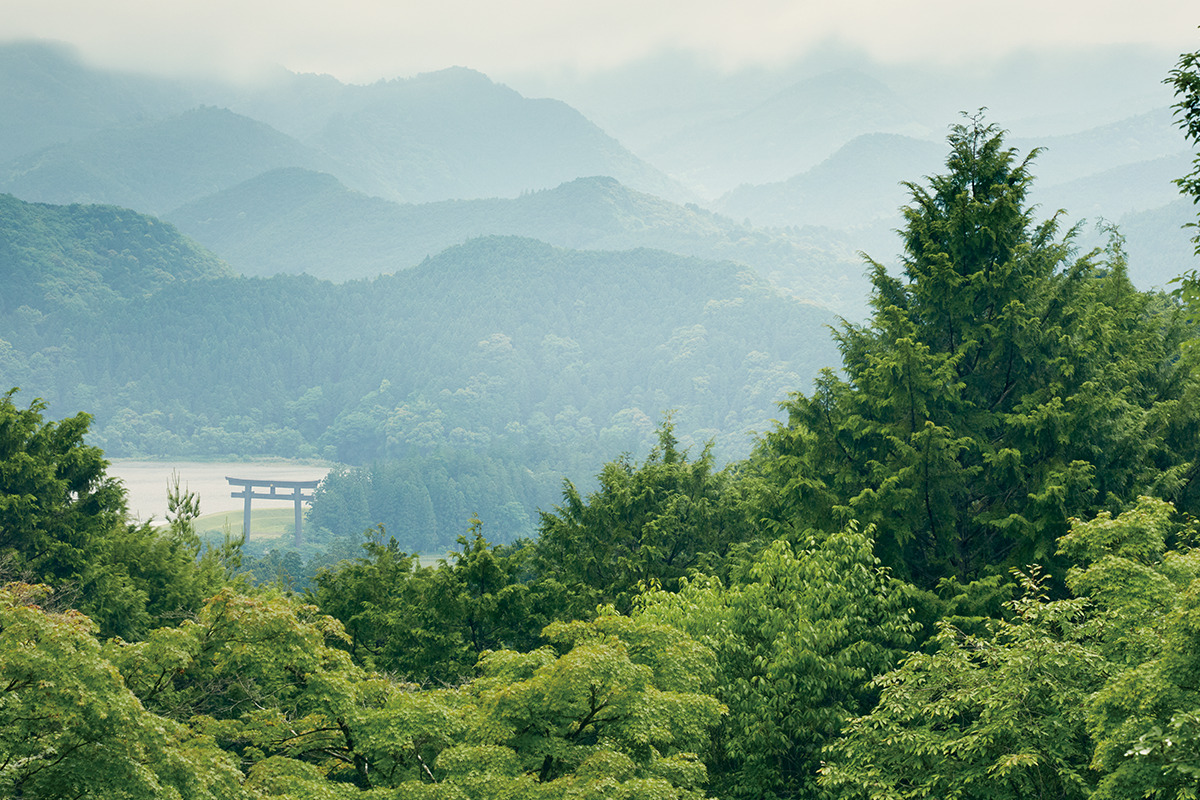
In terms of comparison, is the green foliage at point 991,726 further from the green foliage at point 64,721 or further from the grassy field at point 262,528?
the grassy field at point 262,528

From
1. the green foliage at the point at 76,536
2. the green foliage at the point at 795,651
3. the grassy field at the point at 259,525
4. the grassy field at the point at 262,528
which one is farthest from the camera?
the grassy field at the point at 259,525

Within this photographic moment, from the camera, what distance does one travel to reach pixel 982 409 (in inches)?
762

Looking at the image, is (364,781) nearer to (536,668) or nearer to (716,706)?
(536,668)

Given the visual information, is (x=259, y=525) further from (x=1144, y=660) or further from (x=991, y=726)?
(x=1144, y=660)

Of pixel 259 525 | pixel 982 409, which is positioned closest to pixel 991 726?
pixel 982 409

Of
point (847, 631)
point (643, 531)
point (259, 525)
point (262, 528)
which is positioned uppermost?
point (643, 531)

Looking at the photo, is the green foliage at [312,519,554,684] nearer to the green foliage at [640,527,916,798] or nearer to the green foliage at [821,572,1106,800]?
the green foliage at [640,527,916,798]

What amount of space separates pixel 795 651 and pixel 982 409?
23.0 ft

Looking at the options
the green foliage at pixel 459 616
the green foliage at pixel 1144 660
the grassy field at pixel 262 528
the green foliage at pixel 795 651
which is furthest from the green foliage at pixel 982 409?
the grassy field at pixel 262 528

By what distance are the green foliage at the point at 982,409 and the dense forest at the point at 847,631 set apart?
0.22ft

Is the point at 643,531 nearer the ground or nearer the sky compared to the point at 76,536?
nearer the sky

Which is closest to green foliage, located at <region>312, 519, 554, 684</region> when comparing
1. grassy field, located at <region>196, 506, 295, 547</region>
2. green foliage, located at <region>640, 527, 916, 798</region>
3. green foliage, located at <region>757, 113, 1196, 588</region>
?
green foliage, located at <region>757, 113, 1196, 588</region>

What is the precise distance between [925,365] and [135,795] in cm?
1417

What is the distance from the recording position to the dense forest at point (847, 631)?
34.4ft
